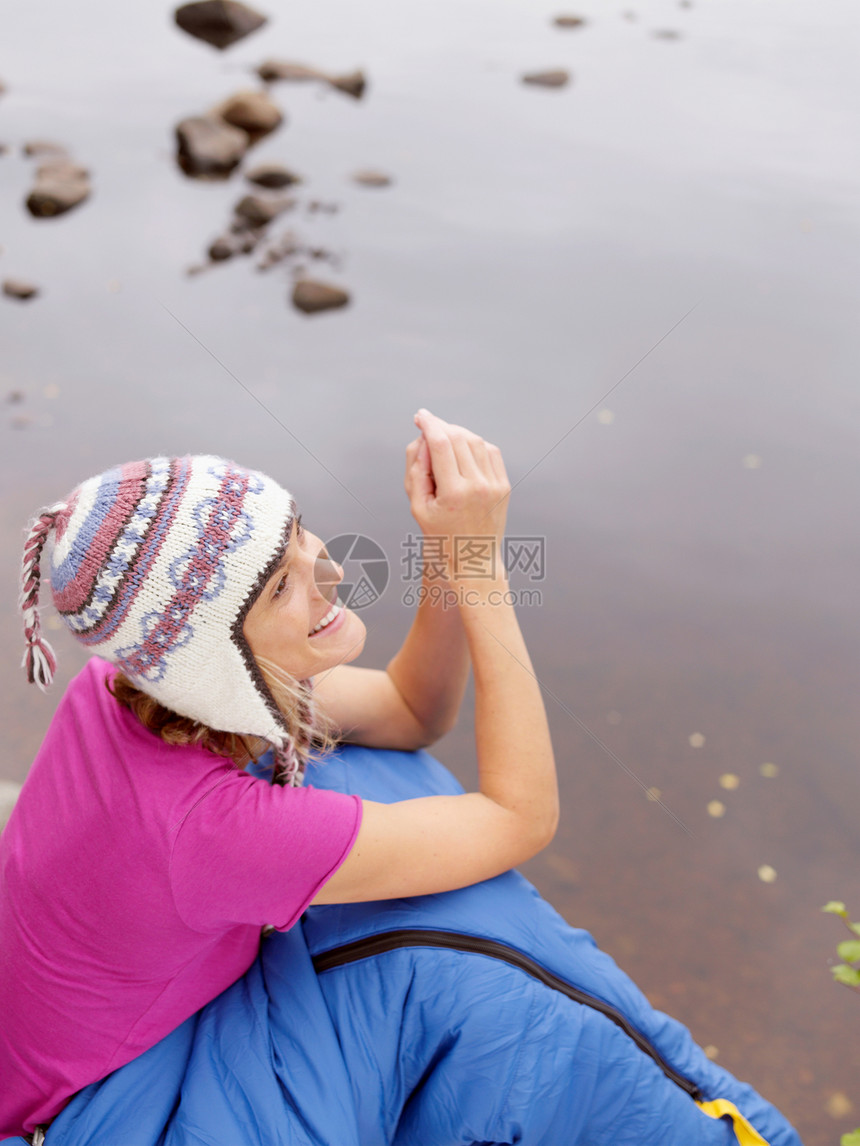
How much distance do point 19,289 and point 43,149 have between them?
224 centimetres

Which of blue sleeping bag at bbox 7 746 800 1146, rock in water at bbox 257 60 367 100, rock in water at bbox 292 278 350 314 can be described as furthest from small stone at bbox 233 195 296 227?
blue sleeping bag at bbox 7 746 800 1146

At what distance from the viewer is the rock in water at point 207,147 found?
6.73 meters

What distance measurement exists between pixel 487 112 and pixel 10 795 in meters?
6.96

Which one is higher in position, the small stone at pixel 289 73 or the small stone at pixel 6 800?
the small stone at pixel 289 73

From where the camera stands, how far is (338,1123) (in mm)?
1438

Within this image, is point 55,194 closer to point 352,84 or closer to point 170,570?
point 352,84

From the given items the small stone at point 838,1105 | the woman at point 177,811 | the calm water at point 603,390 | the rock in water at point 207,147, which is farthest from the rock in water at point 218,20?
the small stone at point 838,1105

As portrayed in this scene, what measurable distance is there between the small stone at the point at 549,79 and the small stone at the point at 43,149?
12.8ft

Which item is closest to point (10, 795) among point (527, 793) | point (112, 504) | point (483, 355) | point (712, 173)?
point (112, 504)

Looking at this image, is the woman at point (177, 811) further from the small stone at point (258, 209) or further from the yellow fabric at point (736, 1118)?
the small stone at point (258, 209)

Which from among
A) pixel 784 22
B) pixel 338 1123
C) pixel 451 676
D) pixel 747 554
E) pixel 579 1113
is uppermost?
pixel 784 22

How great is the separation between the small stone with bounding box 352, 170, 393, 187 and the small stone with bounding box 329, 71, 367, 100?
184 centimetres

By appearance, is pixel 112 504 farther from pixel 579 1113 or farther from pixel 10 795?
pixel 579 1113

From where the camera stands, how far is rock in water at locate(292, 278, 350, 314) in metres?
5.24
